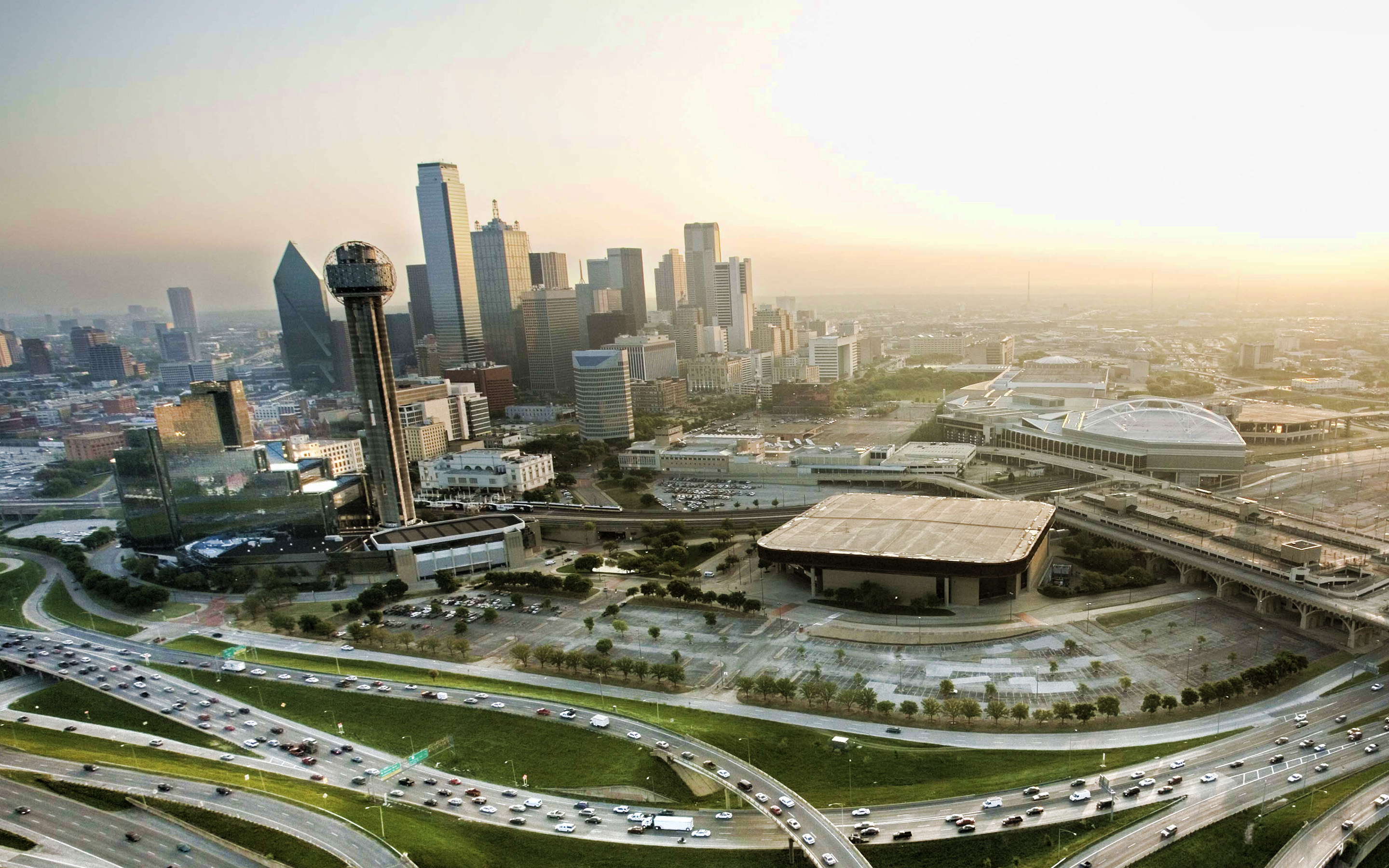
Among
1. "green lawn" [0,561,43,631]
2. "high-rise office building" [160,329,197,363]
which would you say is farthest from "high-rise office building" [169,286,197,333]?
"green lawn" [0,561,43,631]

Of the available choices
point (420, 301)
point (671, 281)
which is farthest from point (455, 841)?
point (671, 281)

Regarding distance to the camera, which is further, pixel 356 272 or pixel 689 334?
pixel 689 334

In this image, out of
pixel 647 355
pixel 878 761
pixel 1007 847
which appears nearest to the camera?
pixel 1007 847

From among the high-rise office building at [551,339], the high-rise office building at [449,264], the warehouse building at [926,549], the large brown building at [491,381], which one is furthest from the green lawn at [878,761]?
the high-rise office building at [449,264]

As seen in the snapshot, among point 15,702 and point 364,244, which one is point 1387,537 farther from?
point 15,702

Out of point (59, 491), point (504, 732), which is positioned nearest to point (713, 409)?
point (59, 491)

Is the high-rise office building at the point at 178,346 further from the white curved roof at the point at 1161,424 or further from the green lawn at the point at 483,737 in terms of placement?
the white curved roof at the point at 1161,424

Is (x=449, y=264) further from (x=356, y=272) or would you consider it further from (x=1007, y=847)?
(x=1007, y=847)
